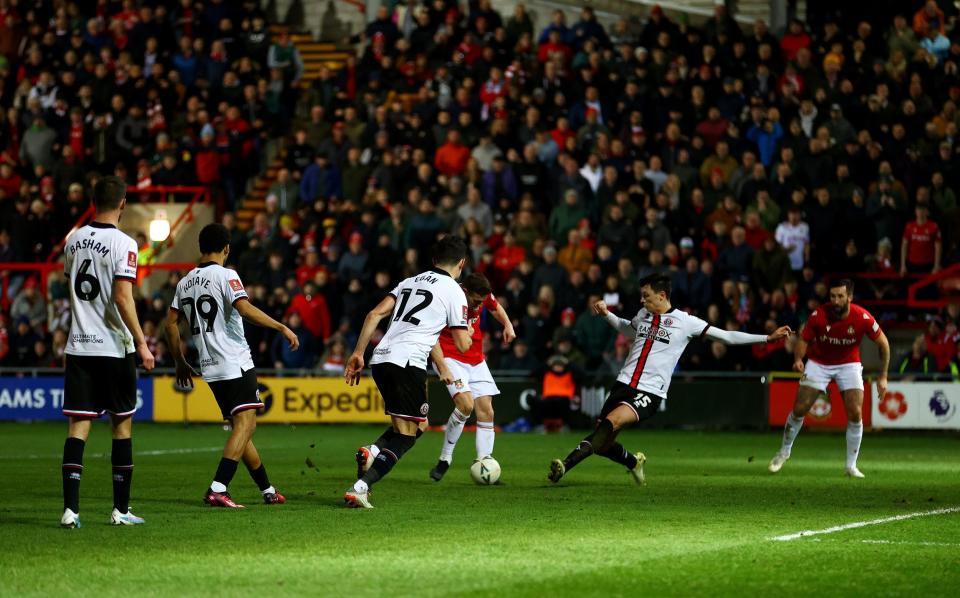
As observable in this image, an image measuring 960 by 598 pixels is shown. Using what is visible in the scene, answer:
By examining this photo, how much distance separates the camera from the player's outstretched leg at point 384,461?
1220cm

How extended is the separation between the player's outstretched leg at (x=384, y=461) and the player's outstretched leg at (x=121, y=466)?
6.27 ft

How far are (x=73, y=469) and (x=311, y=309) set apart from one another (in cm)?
1606

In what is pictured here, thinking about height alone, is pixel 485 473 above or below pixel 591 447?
below

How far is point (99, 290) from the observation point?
35.3ft

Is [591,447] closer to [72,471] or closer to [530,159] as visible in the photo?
[72,471]

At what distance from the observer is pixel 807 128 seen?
1038 inches

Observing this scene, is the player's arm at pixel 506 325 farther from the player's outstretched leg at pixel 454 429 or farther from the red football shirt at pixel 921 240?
the red football shirt at pixel 921 240

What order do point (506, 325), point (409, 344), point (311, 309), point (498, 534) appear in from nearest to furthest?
→ point (498, 534) < point (409, 344) < point (506, 325) < point (311, 309)

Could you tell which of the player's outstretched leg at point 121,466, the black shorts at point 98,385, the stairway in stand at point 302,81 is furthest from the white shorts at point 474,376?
the stairway in stand at point 302,81

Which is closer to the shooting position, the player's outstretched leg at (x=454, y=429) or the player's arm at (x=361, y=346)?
the player's arm at (x=361, y=346)

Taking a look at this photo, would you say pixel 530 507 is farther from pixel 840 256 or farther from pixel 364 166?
pixel 364 166

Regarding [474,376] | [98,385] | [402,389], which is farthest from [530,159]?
[98,385]

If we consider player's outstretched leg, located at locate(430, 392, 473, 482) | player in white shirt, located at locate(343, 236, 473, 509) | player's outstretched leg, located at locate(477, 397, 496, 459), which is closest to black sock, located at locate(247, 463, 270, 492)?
player in white shirt, located at locate(343, 236, 473, 509)

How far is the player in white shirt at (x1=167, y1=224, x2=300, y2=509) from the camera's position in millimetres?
12250
